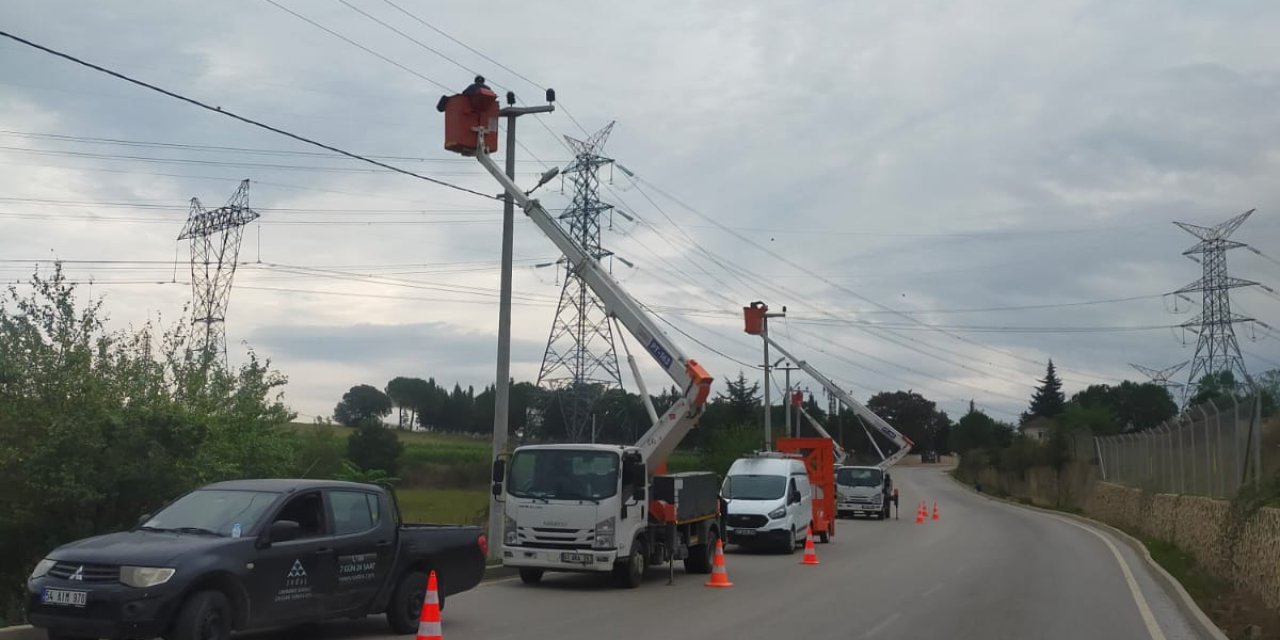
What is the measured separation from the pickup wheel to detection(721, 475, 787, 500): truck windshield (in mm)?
15919

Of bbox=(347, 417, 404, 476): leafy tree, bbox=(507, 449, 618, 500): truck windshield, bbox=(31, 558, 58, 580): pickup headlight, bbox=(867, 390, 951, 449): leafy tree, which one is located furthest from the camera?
bbox=(867, 390, 951, 449): leafy tree

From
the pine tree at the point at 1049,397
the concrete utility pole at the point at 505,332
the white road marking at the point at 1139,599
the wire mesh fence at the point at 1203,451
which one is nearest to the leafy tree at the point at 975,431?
the pine tree at the point at 1049,397

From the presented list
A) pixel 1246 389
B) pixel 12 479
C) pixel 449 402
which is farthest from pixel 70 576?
pixel 449 402

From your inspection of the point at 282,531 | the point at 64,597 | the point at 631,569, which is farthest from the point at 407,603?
the point at 631,569

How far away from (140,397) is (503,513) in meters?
7.22

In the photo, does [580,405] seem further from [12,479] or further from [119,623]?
[119,623]

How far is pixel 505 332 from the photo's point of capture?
22.0 metres

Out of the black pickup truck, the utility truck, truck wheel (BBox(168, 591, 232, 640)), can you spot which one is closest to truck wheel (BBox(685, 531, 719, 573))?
the utility truck

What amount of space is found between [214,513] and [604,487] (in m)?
7.98

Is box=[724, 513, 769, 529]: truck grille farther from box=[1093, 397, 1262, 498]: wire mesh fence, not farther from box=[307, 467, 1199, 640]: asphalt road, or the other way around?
box=[1093, 397, 1262, 498]: wire mesh fence

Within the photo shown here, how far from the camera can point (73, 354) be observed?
61.4 ft

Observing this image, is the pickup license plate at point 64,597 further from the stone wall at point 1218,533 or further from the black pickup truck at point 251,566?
the stone wall at point 1218,533

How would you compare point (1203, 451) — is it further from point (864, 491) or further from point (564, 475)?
point (864, 491)

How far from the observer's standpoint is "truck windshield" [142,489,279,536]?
10.8m
